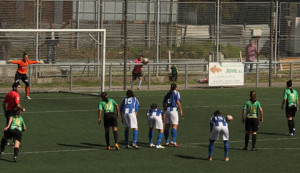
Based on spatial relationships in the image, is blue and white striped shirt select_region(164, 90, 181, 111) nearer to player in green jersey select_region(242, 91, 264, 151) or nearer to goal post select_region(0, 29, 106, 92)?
player in green jersey select_region(242, 91, 264, 151)

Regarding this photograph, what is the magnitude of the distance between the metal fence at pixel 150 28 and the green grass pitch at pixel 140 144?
5.70 metres

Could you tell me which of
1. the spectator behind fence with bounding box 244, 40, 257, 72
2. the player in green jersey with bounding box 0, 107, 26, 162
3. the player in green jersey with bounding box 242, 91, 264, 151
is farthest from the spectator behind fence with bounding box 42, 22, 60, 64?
the player in green jersey with bounding box 0, 107, 26, 162

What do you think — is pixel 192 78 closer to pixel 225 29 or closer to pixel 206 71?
pixel 206 71

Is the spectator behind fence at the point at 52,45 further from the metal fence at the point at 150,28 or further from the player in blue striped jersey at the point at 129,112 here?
the player in blue striped jersey at the point at 129,112

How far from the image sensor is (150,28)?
4156cm

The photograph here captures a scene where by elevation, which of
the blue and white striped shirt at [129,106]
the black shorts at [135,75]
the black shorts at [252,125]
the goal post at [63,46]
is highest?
the goal post at [63,46]

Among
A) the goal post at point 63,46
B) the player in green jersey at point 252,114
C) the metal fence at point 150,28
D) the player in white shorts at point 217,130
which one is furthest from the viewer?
the metal fence at point 150,28

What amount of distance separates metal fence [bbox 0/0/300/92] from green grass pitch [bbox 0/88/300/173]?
5704 millimetres

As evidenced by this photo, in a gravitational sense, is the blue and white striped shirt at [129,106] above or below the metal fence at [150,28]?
below

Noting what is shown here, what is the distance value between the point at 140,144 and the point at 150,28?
65.9 ft

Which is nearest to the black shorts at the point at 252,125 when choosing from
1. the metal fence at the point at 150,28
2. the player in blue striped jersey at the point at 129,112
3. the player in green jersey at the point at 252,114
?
the player in green jersey at the point at 252,114

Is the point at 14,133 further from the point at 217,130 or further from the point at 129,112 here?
the point at 217,130

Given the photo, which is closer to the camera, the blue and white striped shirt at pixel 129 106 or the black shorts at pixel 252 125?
the blue and white striped shirt at pixel 129 106

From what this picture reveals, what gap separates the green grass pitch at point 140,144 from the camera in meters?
18.8
